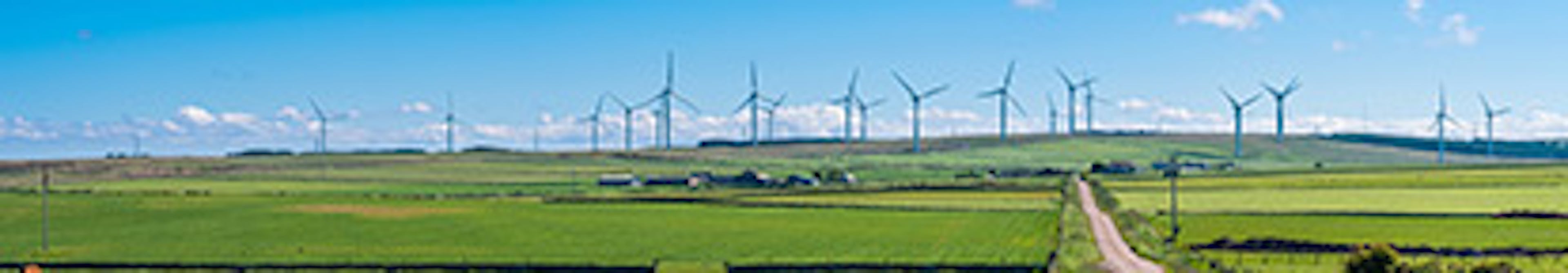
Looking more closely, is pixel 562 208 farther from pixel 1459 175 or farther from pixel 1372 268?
pixel 1459 175

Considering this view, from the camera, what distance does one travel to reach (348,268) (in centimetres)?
5984

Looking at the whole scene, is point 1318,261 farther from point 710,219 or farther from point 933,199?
point 933,199

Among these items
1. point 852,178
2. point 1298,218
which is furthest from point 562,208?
point 852,178

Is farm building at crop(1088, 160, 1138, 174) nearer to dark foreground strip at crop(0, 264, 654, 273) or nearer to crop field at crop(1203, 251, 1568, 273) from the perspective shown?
crop field at crop(1203, 251, 1568, 273)

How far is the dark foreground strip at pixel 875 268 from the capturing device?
5744cm

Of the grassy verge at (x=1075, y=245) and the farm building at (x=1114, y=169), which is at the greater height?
the farm building at (x=1114, y=169)

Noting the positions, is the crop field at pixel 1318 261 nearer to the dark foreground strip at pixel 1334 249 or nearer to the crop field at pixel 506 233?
the dark foreground strip at pixel 1334 249

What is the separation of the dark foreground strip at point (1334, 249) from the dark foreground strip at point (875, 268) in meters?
11.6

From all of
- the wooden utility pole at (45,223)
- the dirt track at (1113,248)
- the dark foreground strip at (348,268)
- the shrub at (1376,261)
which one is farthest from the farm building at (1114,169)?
the shrub at (1376,261)

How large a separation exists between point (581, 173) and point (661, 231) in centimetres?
9189

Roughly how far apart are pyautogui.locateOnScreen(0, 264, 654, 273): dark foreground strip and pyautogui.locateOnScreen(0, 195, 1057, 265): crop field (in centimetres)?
97

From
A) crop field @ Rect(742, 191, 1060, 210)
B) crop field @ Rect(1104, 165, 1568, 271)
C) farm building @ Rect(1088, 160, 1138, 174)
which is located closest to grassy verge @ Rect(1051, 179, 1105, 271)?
crop field @ Rect(1104, 165, 1568, 271)

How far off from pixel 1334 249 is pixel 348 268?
37088 mm

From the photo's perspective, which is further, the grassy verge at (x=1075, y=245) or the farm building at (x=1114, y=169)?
the farm building at (x=1114, y=169)
